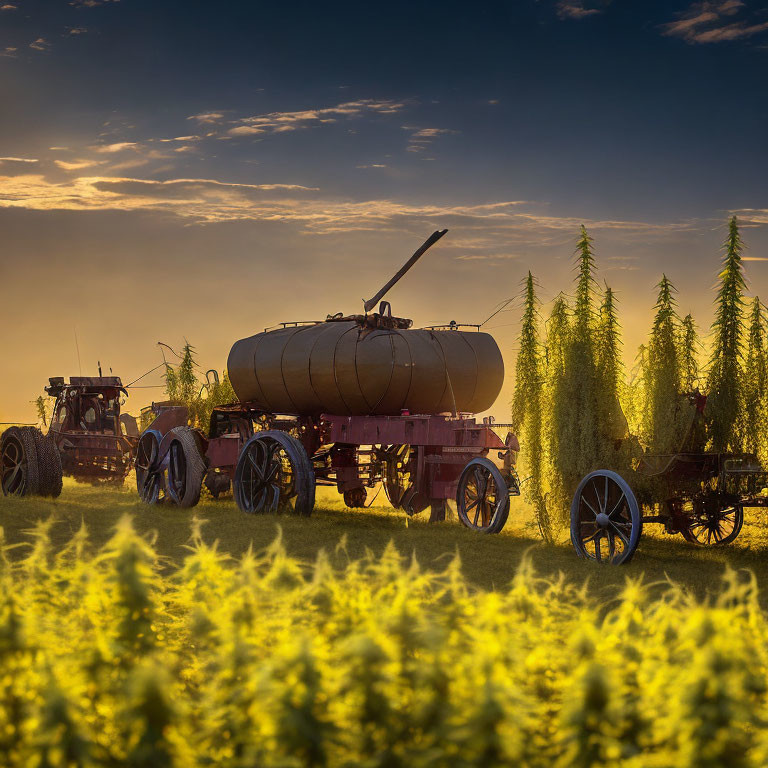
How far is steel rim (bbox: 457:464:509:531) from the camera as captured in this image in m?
13.1

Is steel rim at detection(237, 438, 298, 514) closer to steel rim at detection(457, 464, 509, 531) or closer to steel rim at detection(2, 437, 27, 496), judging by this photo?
steel rim at detection(457, 464, 509, 531)

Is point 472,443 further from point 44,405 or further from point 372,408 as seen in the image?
point 44,405

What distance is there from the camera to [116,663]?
4.54 m

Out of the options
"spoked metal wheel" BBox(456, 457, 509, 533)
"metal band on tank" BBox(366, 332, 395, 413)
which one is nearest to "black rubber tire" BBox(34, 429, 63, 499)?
"metal band on tank" BBox(366, 332, 395, 413)

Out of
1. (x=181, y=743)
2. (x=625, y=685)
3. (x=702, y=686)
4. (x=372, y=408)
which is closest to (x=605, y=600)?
(x=625, y=685)

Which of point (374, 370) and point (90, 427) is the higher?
point (374, 370)

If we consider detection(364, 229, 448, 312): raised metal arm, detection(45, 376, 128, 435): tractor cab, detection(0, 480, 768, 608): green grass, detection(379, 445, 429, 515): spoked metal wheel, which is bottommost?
detection(0, 480, 768, 608): green grass

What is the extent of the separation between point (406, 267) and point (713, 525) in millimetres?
7200

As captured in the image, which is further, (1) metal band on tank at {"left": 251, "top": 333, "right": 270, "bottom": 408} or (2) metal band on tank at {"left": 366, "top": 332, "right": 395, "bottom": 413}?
(1) metal band on tank at {"left": 251, "top": 333, "right": 270, "bottom": 408}

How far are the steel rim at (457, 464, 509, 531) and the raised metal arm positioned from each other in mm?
4308

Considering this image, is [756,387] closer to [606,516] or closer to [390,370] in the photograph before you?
[606,516]

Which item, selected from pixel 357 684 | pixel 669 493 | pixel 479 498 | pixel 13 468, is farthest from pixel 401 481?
pixel 357 684

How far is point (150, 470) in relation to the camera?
1672cm

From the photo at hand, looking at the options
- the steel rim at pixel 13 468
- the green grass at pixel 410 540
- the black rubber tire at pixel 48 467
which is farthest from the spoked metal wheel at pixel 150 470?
the steel rim at pixel 13 468
